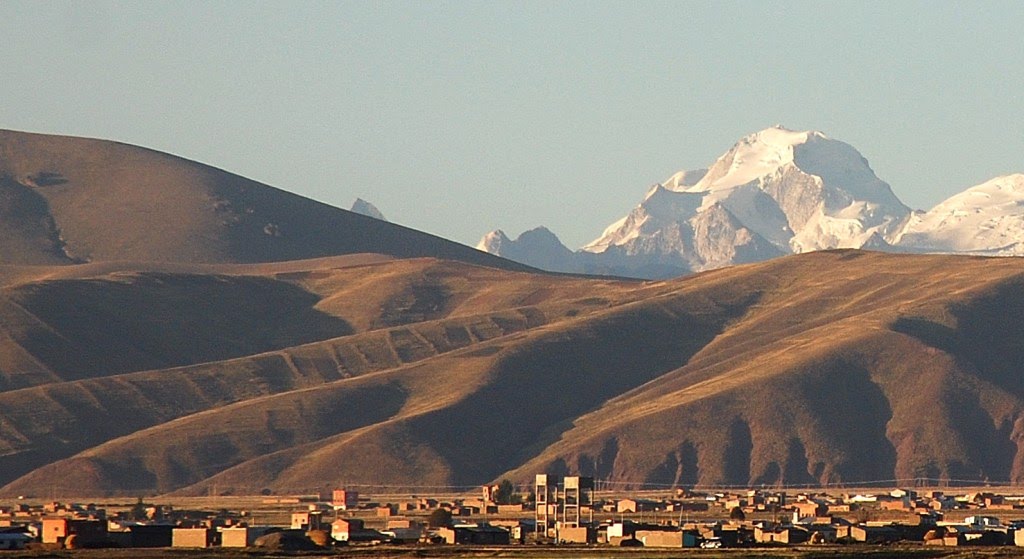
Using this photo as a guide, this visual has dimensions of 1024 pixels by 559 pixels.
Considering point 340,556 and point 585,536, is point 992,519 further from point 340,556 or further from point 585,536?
point 340,556

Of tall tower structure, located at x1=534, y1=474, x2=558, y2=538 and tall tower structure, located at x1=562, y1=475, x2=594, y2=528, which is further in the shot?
tall tower structure, located at x1=562, y1=475, x2=594, y2=528

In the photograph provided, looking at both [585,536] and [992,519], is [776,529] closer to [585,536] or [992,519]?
[585,536]

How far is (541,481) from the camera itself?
16775 cm

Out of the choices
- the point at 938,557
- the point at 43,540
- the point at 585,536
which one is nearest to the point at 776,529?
the point at 585,536

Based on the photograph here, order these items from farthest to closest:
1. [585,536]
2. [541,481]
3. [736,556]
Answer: [541,481] < [585,536] < [736,556]

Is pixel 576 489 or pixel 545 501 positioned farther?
pixel 545 501

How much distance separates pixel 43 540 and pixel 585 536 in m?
35.3

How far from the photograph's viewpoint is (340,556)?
124 metres

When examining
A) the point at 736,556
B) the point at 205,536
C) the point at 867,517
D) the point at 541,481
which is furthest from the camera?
the point at 867,517

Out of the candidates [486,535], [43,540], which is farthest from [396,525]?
[43,540]

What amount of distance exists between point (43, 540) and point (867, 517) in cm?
7023

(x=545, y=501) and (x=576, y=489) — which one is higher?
(x=576, y=489)

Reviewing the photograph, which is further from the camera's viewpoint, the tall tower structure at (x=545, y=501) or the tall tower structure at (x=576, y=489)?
the tall tower structure at (x=576, y=489)

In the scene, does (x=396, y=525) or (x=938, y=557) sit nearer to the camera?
(x=938, y=557)
